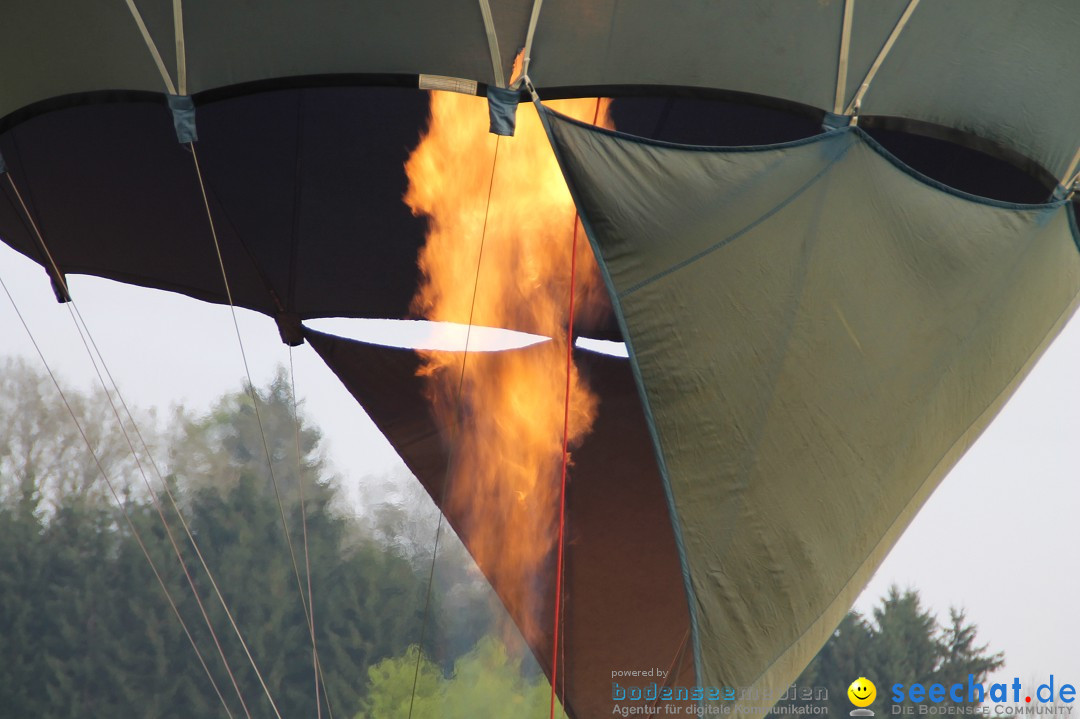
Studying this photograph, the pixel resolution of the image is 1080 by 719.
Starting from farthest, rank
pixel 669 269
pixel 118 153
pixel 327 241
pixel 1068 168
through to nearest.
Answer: pixel 327 241 < pixel 118 153 < pixel 1068 168 < pixel 669 269

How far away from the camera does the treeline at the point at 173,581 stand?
19797mm

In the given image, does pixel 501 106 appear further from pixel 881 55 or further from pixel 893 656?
pixel 893 656

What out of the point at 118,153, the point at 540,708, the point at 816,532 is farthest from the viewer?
the point at 540,708

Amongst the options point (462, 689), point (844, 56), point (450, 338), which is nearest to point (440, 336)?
point (450, 338)

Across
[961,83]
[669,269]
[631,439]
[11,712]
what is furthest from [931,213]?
[11,712]

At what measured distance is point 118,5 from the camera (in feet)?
12.1

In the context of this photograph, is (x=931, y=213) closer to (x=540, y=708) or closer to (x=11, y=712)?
(x=540, y=708)

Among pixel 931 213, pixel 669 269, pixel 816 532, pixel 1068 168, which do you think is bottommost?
pixel 816 532

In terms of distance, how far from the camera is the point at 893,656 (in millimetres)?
23078

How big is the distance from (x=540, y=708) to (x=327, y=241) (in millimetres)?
Result: 5084

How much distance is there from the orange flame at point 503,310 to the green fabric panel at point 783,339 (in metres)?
1.48

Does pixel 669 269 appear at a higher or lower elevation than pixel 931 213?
lower

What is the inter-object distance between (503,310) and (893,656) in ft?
64.7

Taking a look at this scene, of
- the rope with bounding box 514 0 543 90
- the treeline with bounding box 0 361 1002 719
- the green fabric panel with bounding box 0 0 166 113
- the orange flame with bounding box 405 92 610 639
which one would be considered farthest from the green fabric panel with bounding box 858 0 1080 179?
the treeline with bounding box 0 361 1002 719
